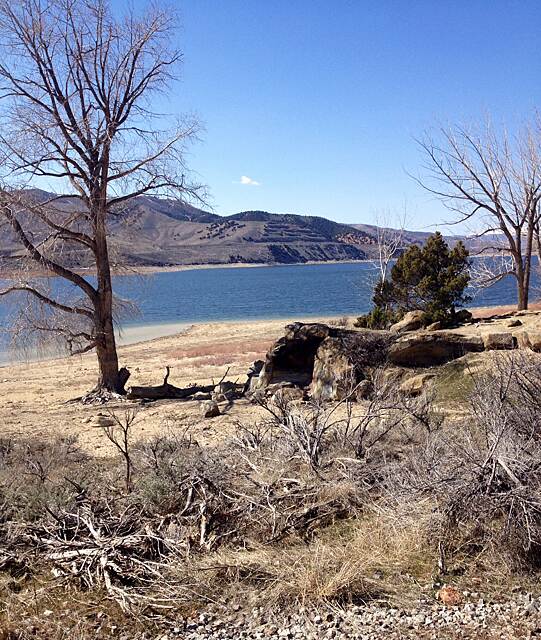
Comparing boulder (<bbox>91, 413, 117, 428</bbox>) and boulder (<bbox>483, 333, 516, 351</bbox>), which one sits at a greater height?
boulder (<bbox>483, 333, 516, 351</bbox>)

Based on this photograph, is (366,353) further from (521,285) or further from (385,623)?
(521,285)

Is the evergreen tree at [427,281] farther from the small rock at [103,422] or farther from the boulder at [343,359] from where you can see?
the small rock at [103,422]

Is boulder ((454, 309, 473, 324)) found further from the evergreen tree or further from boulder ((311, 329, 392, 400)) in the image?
boulder ((311, 329, 392, 400))

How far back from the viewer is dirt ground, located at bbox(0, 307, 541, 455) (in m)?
11.2

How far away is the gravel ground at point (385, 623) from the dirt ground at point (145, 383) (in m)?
5.57

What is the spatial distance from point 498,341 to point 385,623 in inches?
348

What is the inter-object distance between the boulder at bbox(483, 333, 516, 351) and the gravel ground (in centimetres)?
816

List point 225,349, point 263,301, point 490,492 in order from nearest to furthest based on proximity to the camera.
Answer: point 490,492, point 225,349, point 263,301

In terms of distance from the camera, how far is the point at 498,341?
12.0 m

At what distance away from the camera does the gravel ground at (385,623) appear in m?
3.92

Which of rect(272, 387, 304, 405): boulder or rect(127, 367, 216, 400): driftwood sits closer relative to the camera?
rect(272, 387, 304, 405): boulder

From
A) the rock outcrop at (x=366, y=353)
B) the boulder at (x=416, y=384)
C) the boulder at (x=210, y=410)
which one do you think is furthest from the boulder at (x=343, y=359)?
the boulder at (x=210, y=410)

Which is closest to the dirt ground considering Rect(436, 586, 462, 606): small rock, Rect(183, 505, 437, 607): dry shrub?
Rect(183, 505, 437, 607): dry shrub

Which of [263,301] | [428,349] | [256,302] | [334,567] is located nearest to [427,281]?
[428,349]
